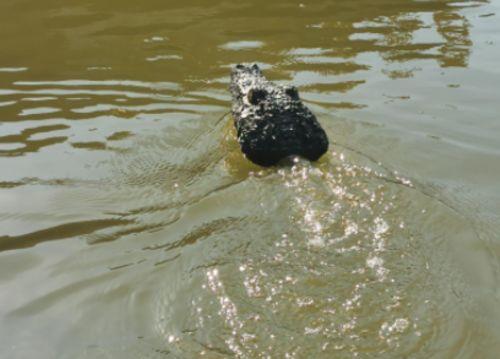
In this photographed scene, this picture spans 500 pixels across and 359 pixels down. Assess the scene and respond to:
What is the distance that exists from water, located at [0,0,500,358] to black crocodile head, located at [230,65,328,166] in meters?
0.15

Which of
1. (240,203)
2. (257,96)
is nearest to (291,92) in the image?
(257,96)

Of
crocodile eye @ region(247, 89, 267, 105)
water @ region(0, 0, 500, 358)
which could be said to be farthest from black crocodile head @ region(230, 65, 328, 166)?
water @ region(0, 0, 500, 358)

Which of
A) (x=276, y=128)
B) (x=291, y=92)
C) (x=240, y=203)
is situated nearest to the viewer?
(x=240, y=203)

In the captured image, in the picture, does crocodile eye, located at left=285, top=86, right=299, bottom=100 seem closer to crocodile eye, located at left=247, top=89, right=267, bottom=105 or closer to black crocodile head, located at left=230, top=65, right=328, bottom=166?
black crocodile head, located at left=230, top=65, right=328, bottom=166

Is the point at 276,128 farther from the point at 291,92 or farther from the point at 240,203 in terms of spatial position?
the point at 240,203

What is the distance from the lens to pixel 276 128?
5.29 m

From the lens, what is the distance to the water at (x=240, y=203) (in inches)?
138

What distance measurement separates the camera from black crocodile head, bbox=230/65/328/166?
5234mm

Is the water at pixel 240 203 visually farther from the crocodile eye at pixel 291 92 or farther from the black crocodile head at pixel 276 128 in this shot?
the crocodile eye at pixel 291 92

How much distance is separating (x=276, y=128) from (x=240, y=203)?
34.6 inches

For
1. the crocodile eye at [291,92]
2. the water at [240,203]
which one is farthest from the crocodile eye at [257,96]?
the water at [240,203]

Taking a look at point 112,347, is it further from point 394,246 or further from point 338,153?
point 338,153

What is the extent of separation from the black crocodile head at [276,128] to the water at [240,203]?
15cm

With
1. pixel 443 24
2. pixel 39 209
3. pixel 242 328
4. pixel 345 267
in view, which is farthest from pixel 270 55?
pixel 242 328
